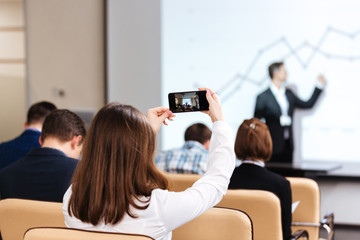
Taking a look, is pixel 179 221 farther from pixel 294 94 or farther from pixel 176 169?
pixel 294 94

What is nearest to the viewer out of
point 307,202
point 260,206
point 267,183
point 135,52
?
point 260,206

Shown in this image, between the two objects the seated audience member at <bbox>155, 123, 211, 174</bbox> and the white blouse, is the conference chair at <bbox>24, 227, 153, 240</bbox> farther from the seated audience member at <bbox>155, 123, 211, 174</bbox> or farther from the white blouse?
the seated audience member at <bbox>155, 123, 211, 174</bbox>

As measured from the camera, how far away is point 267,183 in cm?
282

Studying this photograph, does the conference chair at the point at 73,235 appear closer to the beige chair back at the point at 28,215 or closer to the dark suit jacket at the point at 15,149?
the beige chair back at the point at 28,215

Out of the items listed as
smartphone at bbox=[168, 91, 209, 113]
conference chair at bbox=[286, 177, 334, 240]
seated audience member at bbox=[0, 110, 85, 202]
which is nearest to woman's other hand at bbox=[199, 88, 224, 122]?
smartphone at bbox=[168, 91, 209, 113]

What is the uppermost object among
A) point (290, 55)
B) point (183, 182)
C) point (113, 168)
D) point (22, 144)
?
point (290, 55)

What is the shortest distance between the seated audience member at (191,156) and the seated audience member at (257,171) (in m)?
0.79

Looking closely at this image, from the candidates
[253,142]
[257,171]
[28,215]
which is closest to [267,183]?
[257,171]

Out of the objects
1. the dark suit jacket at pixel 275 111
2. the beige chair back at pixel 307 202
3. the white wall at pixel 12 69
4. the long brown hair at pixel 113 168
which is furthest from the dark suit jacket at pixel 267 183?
the white wall at pixel 12 69

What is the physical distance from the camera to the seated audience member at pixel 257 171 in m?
2.79

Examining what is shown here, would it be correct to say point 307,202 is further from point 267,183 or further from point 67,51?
point 67,51

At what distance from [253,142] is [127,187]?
1567 mm

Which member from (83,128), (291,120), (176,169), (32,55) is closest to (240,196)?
(83,128)

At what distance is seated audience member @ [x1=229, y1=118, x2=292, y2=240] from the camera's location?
2.79 metres
